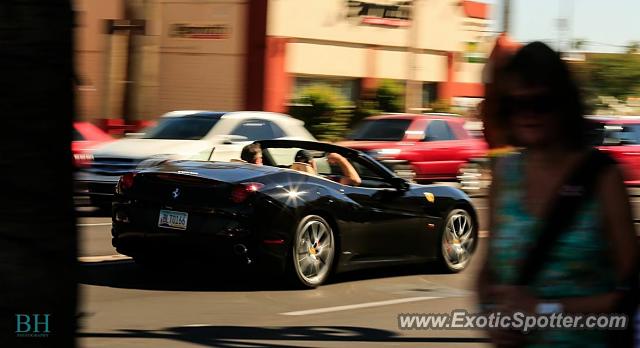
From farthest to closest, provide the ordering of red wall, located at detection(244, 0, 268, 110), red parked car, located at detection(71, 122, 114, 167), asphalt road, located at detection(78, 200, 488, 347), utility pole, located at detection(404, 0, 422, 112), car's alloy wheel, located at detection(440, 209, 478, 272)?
utility pole, located at detection(404, 0, 422, 112), red wall, located at detection(244, 0, 268, 110), red parked car, located at detection(71, 122, 114, 167), car's alloy wheel, located at detection(440, 209, 478, 272), asphalt road, located at detection(78, 200, 488, 347)

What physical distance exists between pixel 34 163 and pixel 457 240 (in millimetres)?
8757

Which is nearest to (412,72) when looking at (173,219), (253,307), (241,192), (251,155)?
(251,155)

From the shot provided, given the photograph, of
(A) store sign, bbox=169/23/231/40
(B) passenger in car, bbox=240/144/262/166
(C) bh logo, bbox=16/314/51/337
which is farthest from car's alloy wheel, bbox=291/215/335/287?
(A) store sign, bbox=169/23/231/40

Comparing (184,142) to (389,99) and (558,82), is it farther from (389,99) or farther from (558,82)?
(389,99)

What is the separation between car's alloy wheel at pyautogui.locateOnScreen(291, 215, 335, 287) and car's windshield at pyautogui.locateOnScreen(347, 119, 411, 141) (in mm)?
12384

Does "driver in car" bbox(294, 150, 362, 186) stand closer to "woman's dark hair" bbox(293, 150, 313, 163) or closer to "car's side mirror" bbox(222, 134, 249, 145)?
"woman's dark hair" bbox(293, 150, 313, 163)

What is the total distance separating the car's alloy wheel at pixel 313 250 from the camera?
31.1 feet

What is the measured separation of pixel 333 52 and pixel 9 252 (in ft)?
112

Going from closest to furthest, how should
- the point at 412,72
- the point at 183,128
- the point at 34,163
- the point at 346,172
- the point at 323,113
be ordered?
1. the point at 34,163
2. the point at 346,172
3. the point at 183,128
4. the point at 323,113
5. the point at 412,72

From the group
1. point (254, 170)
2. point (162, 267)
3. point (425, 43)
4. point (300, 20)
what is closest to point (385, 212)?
point (254, 170)

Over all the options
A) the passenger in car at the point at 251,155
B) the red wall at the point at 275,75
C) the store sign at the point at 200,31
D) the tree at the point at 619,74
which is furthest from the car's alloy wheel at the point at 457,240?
the tree at the point at 619,74

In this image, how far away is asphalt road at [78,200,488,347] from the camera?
24.7 feet

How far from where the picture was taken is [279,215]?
930 centimetres

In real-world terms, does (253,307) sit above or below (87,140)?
below
